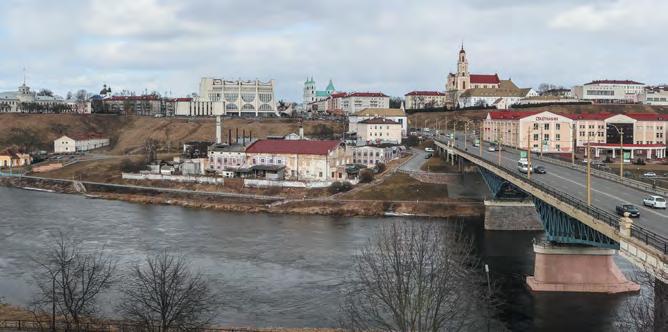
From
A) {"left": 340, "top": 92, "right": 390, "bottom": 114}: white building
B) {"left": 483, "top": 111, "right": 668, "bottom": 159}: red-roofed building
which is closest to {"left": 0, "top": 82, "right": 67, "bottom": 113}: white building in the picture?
{"left": 340, "top": 92, "right": 390, "bottom": 114}: white building

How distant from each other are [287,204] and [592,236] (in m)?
34.1

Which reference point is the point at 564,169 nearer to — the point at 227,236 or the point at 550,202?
the point at 550,202

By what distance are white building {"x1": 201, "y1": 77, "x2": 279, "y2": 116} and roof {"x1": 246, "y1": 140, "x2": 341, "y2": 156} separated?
55.2 metres

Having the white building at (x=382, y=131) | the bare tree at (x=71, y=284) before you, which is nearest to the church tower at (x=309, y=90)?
the white building at (x=382, y=131)

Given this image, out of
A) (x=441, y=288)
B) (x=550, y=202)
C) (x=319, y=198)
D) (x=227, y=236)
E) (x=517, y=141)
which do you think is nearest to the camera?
(x=441, y=288)

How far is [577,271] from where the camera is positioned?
→ 29344 mm

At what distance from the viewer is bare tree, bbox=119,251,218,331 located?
19.5m

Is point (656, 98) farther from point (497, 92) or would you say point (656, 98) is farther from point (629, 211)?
point (629, 211)

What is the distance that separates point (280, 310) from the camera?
26.6 metres

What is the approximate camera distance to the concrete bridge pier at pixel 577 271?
94.8ft

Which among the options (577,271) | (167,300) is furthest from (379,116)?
(167,300)

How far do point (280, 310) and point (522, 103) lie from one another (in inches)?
3944

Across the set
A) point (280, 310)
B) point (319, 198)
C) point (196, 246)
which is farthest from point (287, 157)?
point (280, 310)

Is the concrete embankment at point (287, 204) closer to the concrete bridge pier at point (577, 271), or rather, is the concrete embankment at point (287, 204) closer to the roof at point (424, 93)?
the concrete bridge pier at point (577, 271)
